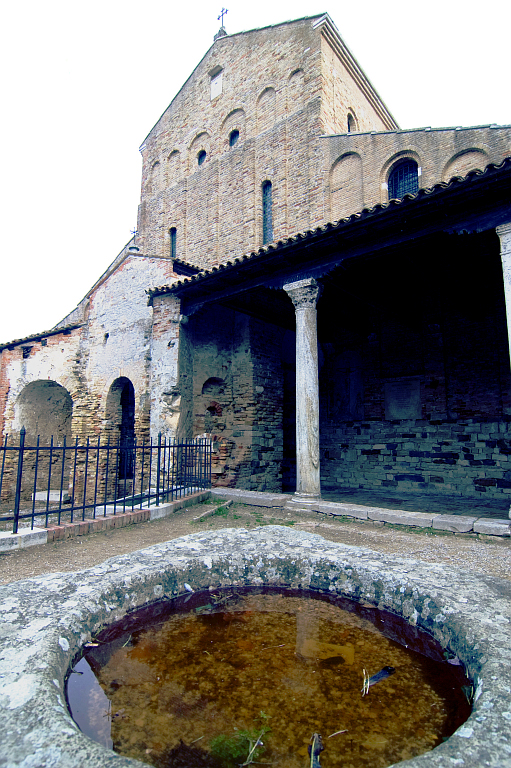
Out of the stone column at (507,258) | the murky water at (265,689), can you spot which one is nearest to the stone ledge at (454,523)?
the stone column at (507,258)

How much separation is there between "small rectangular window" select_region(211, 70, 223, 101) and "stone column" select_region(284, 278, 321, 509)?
11.1m

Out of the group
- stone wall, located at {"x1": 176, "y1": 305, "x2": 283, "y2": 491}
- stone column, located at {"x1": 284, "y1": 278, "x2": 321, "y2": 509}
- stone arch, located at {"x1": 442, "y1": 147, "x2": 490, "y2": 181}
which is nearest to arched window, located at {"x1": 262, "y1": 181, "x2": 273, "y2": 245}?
stone wall, located at {"x1": 176, "y1": 305, "x2": 283, "y2": 491}

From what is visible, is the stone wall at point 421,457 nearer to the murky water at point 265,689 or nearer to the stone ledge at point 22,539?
the stone ledge at point 22,539

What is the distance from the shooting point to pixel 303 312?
7.90 m

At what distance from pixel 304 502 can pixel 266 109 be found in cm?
1250

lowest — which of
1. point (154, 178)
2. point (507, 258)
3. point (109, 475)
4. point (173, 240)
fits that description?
point (109, 475)

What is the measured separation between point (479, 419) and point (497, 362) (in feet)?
4.66

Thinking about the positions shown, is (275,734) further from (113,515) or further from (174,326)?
(174,326)

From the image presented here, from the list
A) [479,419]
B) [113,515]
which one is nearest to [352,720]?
[113,515]

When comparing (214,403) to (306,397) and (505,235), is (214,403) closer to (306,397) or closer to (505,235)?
(306,397)

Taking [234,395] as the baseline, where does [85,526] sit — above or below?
below

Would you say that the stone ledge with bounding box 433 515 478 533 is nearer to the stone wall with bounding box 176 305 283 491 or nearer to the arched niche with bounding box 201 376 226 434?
the stone wall with bounding box 176 305 283 491

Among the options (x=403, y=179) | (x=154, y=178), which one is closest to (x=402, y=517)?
(x=403, y=179)

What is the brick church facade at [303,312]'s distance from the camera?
7.97m
